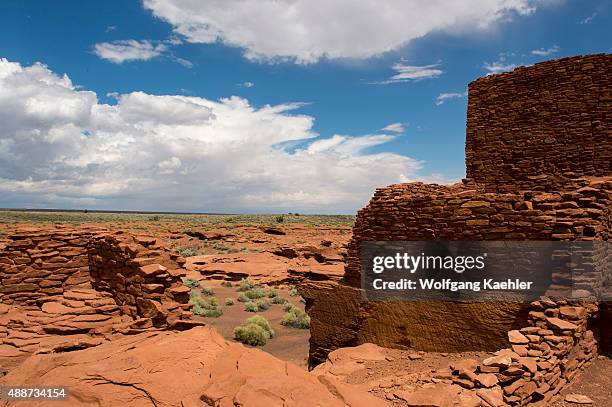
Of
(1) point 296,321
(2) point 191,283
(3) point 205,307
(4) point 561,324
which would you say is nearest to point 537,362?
(4) point 561,324

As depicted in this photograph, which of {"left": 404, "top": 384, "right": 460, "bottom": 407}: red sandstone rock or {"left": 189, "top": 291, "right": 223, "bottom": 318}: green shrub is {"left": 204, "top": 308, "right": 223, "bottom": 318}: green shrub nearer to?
{"left": 189, "top": 291, "right": 223, "bottom": 318}: green shrub

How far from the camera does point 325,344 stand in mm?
9508

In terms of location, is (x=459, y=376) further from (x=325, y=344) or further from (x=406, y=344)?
(x=325, y=344)

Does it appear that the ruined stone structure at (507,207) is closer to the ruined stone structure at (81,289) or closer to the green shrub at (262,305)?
the ruined stone structure at (81,289)

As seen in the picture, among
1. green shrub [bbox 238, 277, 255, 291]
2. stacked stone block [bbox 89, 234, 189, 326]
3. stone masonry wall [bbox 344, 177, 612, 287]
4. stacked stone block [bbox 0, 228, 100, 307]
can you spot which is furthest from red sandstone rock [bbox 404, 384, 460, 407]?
green shrub [bbox 238, 277, 255, 291]

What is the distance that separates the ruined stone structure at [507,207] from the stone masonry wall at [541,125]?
2 centimetres

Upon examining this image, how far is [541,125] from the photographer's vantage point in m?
10.1

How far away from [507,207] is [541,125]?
15.2 ft

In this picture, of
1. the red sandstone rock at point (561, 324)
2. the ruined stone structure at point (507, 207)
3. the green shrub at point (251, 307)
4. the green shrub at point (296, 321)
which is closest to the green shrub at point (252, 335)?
the green shrub at point (296, 321)

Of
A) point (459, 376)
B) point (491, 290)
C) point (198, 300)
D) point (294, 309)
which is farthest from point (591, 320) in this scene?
point (198, 300)

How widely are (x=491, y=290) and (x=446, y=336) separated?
4.25 ft

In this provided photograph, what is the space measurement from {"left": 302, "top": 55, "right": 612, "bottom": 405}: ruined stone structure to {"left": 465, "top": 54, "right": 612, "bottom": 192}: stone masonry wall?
0.02 meters

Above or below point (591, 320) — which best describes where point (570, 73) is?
above

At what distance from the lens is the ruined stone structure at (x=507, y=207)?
20.9 ft
